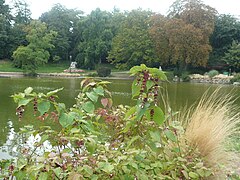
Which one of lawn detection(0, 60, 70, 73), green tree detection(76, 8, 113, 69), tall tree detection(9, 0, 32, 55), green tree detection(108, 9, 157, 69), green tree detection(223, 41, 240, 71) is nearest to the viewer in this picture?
green tree detection(223, 41, 240, 71)

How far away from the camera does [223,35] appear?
26438mm

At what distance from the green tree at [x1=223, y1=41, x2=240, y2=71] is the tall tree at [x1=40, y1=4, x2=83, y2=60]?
46.2 ft

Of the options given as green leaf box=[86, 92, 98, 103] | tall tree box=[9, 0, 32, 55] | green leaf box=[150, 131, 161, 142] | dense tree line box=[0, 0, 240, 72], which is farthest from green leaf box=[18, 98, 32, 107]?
tall tree box=[9, 0, 32, 55]

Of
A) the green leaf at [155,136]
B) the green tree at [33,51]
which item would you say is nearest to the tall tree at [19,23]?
the green tree at [33,51]

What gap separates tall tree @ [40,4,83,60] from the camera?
29.1 m

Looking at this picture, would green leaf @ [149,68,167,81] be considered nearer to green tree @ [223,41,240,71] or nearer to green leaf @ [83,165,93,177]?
green leaf @ [83,165,93,177]

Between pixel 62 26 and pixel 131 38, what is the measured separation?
808 cm

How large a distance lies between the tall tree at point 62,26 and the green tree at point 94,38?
6.19 ft

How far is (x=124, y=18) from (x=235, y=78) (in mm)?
11855

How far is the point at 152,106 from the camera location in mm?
1180

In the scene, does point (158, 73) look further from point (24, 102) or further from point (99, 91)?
point (24, 102)

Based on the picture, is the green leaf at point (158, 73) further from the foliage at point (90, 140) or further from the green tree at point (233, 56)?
the green tree at point (233, 56)

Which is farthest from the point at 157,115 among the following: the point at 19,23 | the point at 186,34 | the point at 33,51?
the point at 19,23

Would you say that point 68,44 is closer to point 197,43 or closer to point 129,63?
point 129,63
